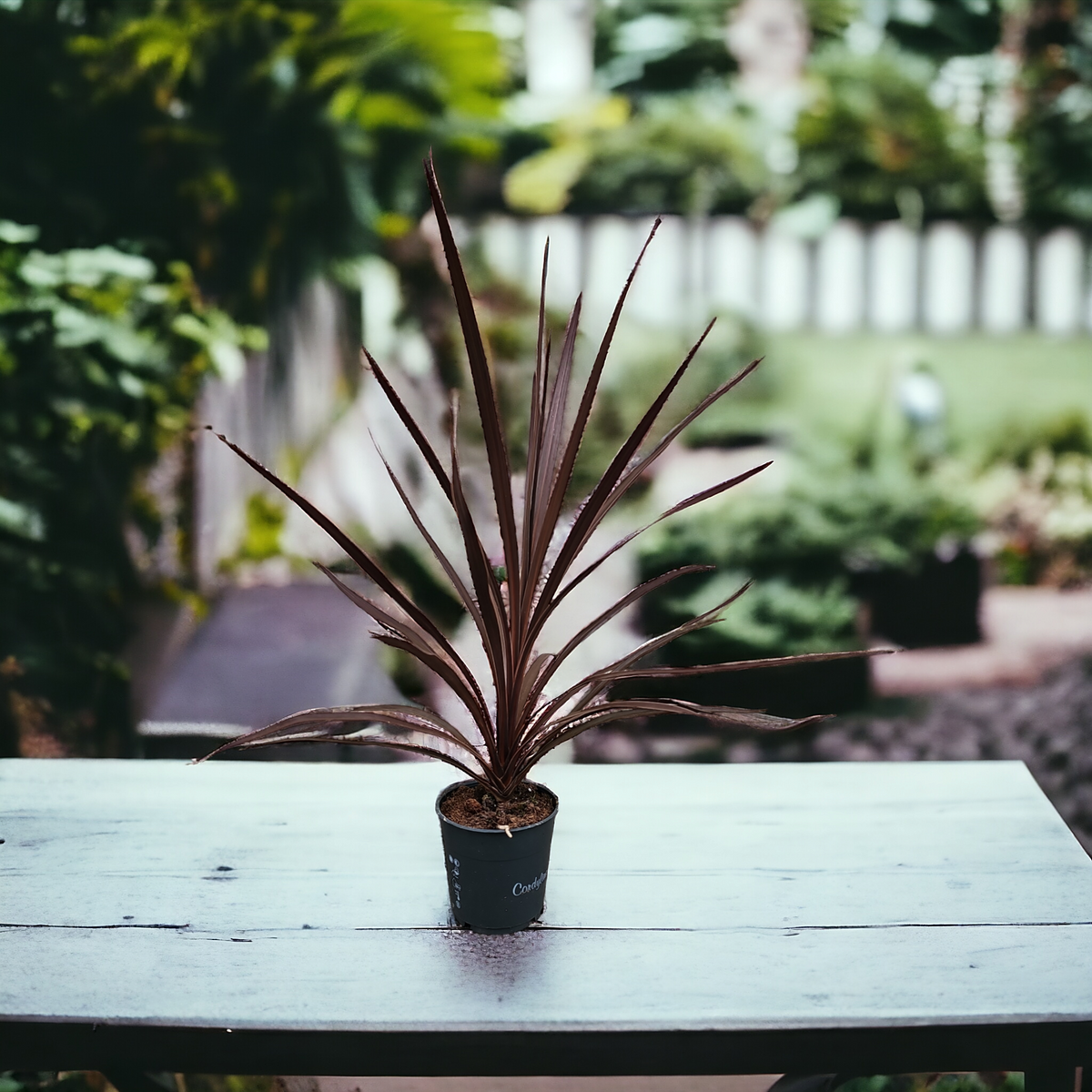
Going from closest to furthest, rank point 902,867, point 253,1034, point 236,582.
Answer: point 253,1034
point 902,867
point 236,582

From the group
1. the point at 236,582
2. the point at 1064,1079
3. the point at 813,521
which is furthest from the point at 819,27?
the point at 1064,1079

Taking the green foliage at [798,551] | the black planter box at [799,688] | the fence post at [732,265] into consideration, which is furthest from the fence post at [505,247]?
the black planter box at [799,688]

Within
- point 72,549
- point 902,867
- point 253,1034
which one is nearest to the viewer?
point 253,1034

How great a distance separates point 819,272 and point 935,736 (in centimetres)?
148

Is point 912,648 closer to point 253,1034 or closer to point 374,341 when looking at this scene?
point 374,341

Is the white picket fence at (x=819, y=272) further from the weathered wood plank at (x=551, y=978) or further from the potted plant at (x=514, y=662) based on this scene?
the weathered wood plank at (x=551, y=978)

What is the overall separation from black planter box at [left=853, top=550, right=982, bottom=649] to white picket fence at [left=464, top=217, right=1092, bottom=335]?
0.82 meters

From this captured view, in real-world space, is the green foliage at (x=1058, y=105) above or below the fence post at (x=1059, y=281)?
above

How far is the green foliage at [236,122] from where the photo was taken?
2.62m

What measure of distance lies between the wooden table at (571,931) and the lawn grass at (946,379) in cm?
218

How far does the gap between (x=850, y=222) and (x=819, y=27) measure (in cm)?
59

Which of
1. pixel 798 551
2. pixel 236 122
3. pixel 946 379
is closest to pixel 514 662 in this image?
pixel 798 551

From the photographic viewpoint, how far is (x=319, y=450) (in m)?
3.17

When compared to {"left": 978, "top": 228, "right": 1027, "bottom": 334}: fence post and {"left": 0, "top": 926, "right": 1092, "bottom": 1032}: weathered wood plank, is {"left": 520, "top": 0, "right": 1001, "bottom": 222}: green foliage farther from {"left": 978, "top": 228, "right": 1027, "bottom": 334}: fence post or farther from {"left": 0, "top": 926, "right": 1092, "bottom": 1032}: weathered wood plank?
{"left": 0, "top": 926, "right": 1092, "bottom": 1032}: weathered wood plank
